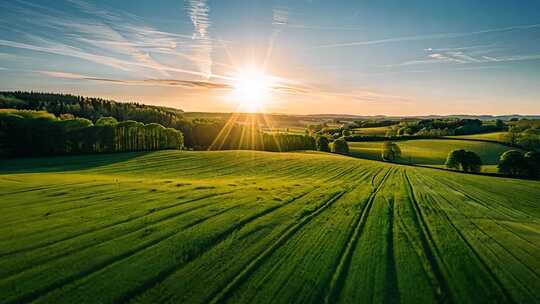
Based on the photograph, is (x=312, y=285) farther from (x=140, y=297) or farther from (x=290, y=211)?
(x=290, y=211)

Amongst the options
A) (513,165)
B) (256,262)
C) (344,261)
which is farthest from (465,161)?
(256,262)

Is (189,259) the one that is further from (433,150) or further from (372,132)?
(372,132)

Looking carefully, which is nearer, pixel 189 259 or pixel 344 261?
pixel 189 259

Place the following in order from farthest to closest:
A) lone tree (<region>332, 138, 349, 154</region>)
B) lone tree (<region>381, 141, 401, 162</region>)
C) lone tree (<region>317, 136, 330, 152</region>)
A: 1. lone tree (<region>317, 136, 330, 152</region>)
2. lone tree (<region>332, 138, 349, 154</region>)
3. lone tree (<region>381, 141, 401, 162</region>)

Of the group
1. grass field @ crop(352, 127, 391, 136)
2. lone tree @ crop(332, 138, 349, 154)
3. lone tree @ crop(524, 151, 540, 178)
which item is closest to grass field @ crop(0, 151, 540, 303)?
lone tree @ crop(524, 151, 540, 178)

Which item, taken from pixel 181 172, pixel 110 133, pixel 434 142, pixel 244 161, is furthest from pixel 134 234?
pixel 434 142

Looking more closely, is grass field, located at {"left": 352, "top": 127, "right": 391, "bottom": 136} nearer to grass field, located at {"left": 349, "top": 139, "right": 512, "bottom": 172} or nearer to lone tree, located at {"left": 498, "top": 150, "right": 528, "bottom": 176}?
grass field, located at {"left": 349, "top": 139, "right": 512, "bottom": 172}
